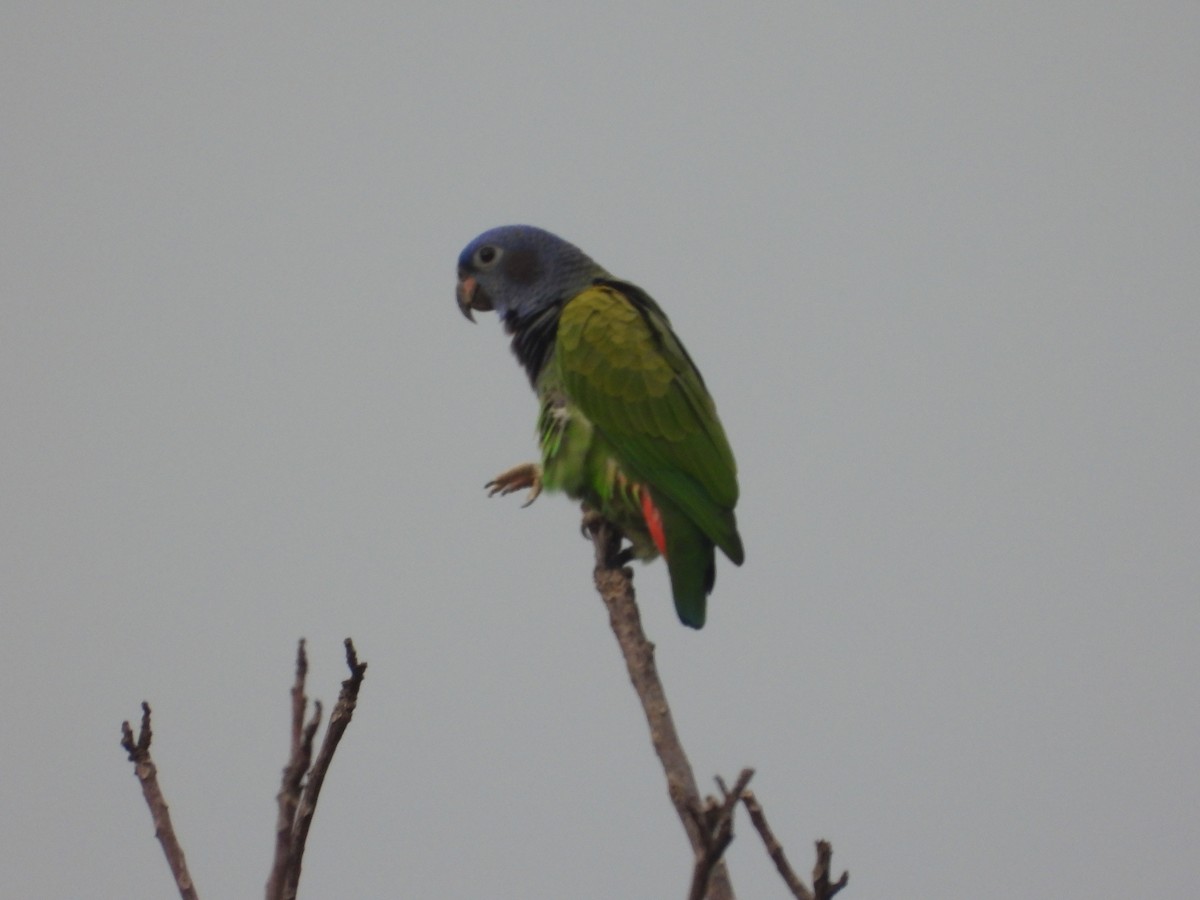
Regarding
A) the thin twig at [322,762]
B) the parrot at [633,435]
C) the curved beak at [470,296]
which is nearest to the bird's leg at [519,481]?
the parrot at [633,435]

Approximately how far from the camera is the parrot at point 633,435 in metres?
4.84

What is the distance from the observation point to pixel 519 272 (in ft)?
20.9

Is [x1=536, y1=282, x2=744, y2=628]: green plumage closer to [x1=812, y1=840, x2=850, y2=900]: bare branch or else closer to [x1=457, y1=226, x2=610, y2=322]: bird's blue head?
[x1=457, y1=226, x2=610, y2=322]: bird's blue head

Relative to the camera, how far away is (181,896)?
2.17m

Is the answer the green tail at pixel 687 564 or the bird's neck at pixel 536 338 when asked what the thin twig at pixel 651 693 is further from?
the bird's neck at pixel 536 338

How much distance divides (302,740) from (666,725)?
100 cm

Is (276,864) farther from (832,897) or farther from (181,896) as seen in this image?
(832,897)

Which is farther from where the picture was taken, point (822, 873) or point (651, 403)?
point (651, 403)

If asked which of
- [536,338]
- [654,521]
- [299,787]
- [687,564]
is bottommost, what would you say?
[299,787]

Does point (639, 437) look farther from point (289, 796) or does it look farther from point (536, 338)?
point (289, 796)

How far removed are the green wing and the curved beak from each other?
0.94 metres

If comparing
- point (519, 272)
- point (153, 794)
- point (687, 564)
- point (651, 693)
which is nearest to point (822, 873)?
point (651, 693)

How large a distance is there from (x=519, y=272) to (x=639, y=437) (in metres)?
1.57

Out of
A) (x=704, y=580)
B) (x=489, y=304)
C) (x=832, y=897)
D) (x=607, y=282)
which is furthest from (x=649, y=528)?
(x=832, y=897)
